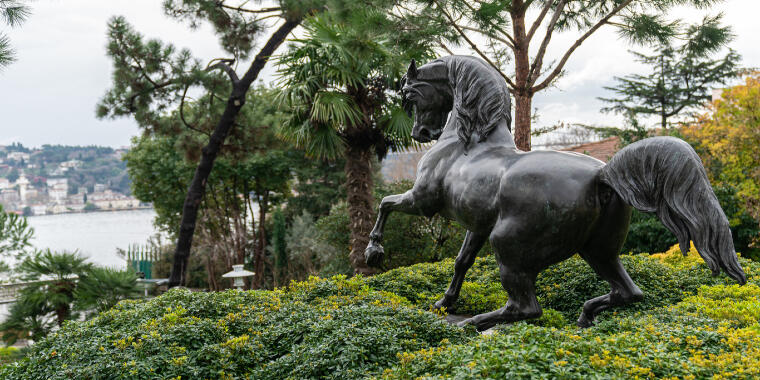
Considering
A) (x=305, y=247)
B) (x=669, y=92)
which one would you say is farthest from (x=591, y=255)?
(x=669, y=92)

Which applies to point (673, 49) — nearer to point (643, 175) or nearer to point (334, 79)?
point (334, 79)

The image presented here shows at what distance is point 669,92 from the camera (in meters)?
24.4

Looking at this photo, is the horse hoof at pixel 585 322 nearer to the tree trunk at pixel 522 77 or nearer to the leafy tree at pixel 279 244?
the tree trunk at pixel 522 77

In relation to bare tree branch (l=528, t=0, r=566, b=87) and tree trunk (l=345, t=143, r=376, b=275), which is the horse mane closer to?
bare tree branch (l=528, t=0, r=566, b=87)

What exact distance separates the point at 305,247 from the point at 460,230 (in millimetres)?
7173

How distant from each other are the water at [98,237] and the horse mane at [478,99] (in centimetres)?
677

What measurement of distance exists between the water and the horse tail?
7.92m

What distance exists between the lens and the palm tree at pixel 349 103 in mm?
9789

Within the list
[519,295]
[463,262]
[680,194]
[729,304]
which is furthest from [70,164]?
[680,194]

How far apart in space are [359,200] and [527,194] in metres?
8.00

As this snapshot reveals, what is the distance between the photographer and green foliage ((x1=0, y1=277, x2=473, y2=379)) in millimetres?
3229

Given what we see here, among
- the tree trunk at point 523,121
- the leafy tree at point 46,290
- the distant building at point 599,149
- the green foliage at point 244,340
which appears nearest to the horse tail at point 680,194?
the green foliage at point 244,340

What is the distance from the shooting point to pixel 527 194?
11.1 feet

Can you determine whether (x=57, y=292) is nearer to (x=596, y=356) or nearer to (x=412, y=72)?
(x=412, y=72)
